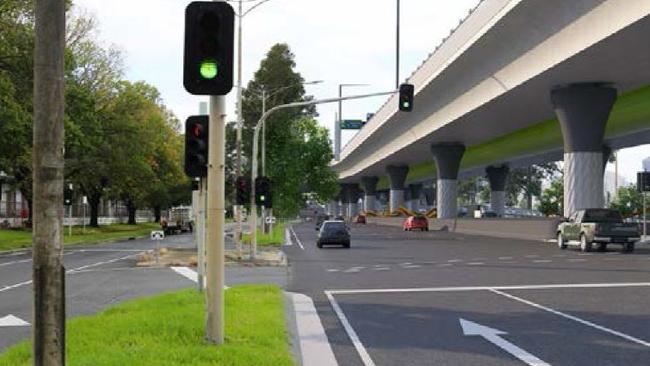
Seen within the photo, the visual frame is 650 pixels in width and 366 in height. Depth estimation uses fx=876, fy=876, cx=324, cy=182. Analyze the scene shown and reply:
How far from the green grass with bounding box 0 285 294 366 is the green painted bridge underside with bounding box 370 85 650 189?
115 feet

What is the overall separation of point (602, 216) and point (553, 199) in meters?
115

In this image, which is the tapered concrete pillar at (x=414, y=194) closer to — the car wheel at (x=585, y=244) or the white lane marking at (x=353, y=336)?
the car wheel at (x=585, y=244)

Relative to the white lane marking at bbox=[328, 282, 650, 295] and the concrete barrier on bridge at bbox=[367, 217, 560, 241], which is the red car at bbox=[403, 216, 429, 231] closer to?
the concrete barrier on bridge at bbox=[367, 217, 560, 241]

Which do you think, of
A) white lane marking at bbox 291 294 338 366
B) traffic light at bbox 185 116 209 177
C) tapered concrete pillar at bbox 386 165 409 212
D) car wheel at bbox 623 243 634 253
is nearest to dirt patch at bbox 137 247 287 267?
white lane marking at bbox 291 294 338 366

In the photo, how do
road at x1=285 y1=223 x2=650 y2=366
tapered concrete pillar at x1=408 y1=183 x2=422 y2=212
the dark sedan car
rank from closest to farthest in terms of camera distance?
road at x1=285 y1=223 x2=650 y2=366
the dark sedan car
tapered concrete pillar at x1=408 y1=183 x2=422 y2=212

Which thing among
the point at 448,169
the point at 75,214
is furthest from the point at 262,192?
the point at 75,214

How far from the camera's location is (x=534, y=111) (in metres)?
50.7

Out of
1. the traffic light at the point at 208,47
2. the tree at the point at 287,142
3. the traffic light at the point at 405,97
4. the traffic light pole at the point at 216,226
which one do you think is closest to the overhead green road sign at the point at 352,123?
the tree at the point at 287,142

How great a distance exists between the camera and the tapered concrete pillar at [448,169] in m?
72.5

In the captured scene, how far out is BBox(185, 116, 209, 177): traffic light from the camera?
11.7m

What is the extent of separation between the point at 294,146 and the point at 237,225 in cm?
3735

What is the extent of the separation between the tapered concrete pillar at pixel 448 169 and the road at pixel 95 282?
43035 mm

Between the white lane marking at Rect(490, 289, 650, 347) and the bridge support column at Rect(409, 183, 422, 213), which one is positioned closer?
the white lane marking at Rect(490, 289, 650, 347)

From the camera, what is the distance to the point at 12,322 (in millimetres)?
14016
